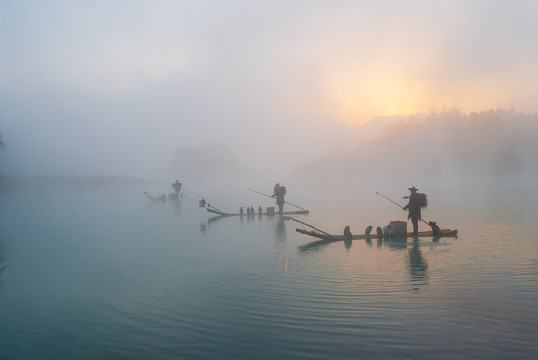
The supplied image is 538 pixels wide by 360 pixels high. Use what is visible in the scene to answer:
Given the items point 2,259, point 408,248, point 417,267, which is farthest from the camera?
point 2,259

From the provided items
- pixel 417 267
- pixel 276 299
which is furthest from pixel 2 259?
pixel 417 267

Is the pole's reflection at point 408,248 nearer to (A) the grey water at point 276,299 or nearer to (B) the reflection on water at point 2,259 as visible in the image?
(A) the grey water at point 276,299

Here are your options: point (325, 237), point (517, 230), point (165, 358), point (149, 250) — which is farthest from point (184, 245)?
point (517, 230)

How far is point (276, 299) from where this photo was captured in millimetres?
11500

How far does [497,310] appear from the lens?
9734mm

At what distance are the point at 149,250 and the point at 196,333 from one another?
13615mm

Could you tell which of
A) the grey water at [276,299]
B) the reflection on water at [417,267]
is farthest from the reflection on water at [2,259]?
the reflection on water at [417,267]

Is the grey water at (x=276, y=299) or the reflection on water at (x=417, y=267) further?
the reflection on water at (x=417, y=267)

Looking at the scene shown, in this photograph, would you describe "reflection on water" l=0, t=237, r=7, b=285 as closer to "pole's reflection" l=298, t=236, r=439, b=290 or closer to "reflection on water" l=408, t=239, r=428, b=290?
"pole's reflection" l=298, t=236, r=439, b=290

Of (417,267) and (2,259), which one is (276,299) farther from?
(2,259)

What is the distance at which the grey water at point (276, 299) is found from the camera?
8.27 m

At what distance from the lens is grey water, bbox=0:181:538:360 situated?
8273mm

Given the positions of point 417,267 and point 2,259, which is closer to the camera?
point 417,267

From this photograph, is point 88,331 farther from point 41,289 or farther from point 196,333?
point 41,289
